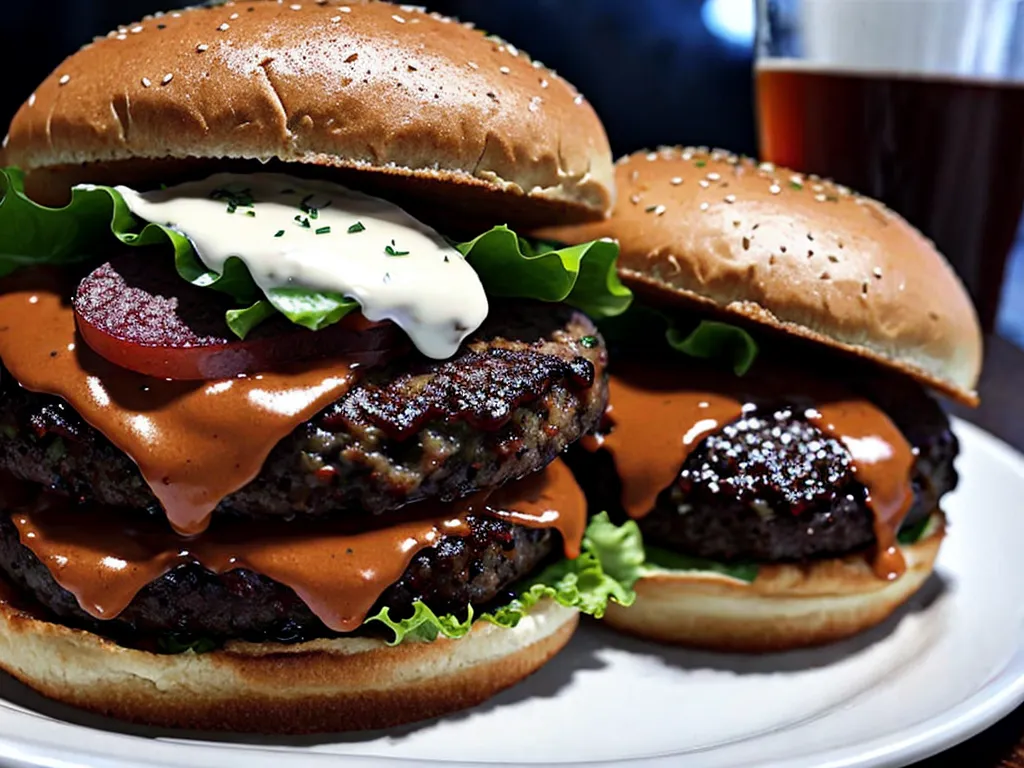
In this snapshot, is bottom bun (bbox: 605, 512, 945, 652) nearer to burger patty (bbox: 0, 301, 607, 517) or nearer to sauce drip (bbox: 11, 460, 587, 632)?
burger patty (bbox: 0, 301, 607, 517)

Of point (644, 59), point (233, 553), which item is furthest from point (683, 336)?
point (644, 59)

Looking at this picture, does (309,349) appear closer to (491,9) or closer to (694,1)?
(491,9)

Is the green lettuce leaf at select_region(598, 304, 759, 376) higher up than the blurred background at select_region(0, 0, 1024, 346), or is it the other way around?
the green lettuce leaf at select_region(598, 304, 759, 376)

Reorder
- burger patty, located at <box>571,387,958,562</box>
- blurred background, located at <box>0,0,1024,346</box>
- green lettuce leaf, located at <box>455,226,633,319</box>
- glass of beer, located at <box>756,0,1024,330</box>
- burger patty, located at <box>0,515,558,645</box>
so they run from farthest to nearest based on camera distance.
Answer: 1. blurred background, located at <box>0,0,1024,346</box>
2. glass of beer, located at <box>756,0,1024,330</box>
3. burger patty, located at <box>571,387,958,562</box>
4. green lettuce leaf, located at <box>455,226,633,319</box>
5. burger patty, located at <box>0,515,558,645</box>

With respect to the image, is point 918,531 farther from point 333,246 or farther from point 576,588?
point 333,246

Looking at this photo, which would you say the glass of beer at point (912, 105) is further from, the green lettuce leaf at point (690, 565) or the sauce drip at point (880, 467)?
the green lettuce leaf at point (690, 565)

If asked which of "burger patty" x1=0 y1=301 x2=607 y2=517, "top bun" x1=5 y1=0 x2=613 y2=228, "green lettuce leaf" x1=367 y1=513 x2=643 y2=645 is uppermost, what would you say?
"top bun" x1=5 y1=0 x2=613 y2=228

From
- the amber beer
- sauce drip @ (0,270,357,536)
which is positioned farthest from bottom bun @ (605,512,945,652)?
the amber beer
